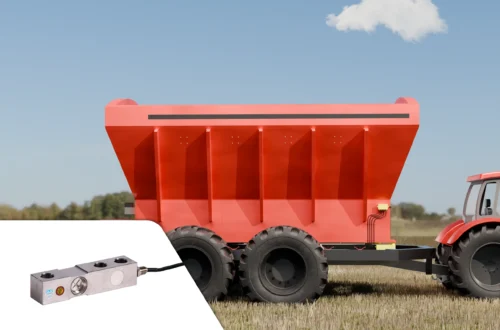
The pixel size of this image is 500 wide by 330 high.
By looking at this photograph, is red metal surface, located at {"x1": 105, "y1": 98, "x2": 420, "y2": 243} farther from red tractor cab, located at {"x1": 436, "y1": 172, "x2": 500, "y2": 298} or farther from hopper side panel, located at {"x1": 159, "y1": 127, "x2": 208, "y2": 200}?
red tractor cab, located at {"x1": 436, "y1": 172, "x2": 500, "y2": 298}

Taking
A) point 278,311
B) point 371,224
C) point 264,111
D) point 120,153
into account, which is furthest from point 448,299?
point 120,153

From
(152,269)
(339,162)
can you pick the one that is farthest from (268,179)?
Result: (152,269)

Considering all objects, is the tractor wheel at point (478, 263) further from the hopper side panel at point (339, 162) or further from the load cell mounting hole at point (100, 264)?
the load cell mounting hole at point (100, 264)

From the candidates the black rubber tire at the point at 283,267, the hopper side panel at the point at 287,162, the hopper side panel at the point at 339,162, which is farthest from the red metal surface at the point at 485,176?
the black rubber tire at the point at 283,267

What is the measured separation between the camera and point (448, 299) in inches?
308

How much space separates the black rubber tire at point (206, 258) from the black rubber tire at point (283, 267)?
10.2 inches

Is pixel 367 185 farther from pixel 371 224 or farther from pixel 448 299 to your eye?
pixel 448 299

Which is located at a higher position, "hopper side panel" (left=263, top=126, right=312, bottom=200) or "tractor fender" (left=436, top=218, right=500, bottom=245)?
"hopper side panel" (left=263, top=126, right=312, bottom=200)

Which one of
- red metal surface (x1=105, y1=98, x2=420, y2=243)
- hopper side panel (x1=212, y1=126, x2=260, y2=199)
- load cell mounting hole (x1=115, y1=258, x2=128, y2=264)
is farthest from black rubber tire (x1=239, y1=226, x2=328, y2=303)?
load cell mounting hole (x1=115, y1=258, x2=128, y2=264)

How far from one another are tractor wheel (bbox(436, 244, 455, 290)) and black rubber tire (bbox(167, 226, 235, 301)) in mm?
3724

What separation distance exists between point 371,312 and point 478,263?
7.84ft

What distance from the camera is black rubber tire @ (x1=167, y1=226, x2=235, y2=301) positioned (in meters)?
7.61

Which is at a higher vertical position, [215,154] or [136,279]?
[215,154]

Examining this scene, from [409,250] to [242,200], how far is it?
9.08 feet
